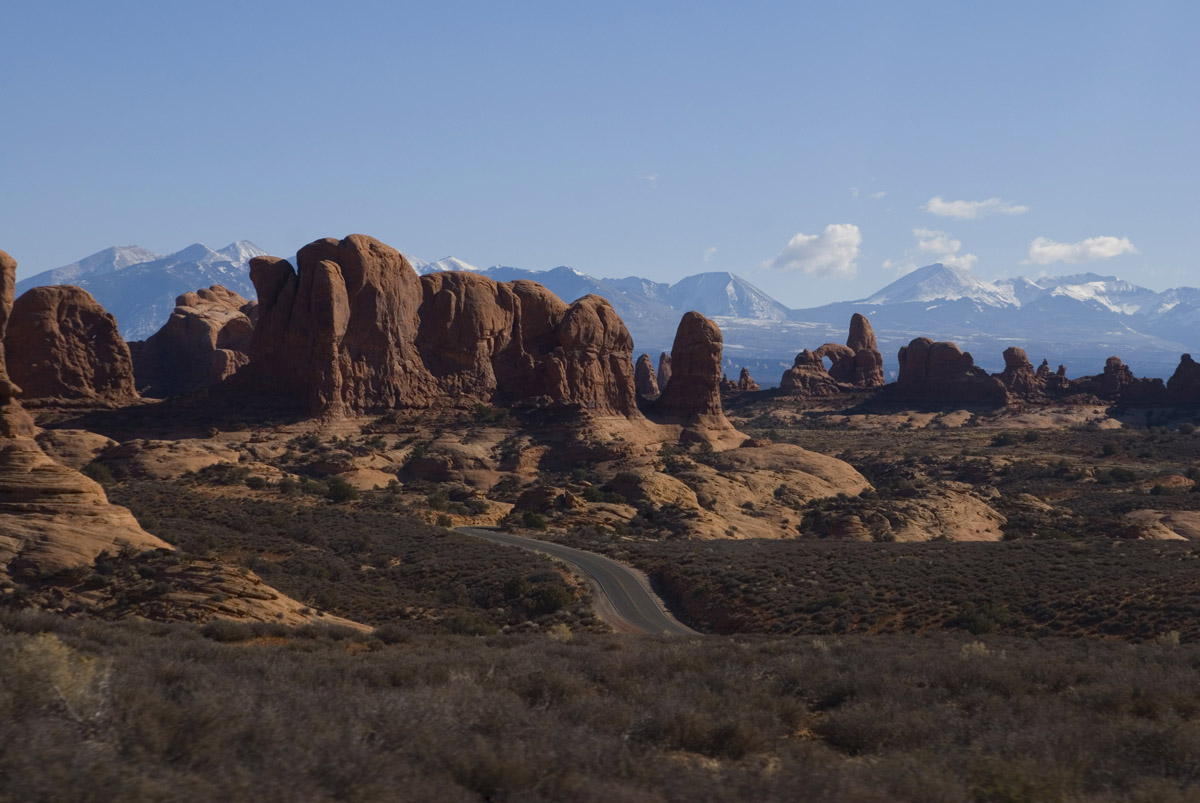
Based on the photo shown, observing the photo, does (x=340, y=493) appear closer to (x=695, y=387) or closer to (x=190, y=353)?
(x=695, y=387)

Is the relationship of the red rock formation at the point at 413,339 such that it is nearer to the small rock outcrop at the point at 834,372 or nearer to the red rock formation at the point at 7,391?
the red rock formation at the point at 7,391

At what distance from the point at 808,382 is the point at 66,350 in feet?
328

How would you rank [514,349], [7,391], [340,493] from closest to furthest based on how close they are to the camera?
[7,391]
[340,493]
[514,349]

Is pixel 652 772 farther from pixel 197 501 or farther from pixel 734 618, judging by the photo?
pixel 197 501

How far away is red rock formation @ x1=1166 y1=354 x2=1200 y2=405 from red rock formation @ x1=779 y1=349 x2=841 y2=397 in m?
42.3

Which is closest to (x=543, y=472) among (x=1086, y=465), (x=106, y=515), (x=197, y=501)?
(x=197, y=501)

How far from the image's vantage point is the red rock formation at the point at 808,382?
140500 mm


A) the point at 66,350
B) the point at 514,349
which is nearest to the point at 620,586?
the point at 514,349

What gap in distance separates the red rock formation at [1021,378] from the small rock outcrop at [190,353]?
95761 mm

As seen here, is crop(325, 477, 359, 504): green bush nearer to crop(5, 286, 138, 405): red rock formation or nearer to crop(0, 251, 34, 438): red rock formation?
crop(0, 251, 34, 438): red rock formation

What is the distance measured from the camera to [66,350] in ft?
230

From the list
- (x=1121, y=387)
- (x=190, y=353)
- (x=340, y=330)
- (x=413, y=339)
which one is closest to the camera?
(x=340, y=330)

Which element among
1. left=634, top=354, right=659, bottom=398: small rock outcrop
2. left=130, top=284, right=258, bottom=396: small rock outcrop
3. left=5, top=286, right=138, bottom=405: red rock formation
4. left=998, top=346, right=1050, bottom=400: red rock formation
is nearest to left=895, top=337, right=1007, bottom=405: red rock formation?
left=998, top=346, right=1050, bottom=400: red rock formation

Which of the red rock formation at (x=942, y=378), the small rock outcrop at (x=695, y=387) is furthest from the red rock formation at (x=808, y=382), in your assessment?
the small rock outcrop at (x=695, y=387)
